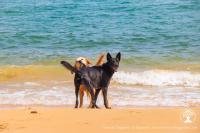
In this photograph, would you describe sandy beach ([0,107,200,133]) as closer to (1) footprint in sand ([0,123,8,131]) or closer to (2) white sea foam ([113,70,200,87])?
(1) footprint in sand ([0,123,8,131])

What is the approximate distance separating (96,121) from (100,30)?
1244 cm

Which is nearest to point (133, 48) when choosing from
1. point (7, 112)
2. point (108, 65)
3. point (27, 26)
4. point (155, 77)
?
point (155, 77)

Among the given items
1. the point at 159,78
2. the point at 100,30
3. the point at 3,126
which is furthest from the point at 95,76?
the point at 100,30

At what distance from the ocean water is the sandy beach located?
2.86 meters

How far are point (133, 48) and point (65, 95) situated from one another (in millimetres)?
5882

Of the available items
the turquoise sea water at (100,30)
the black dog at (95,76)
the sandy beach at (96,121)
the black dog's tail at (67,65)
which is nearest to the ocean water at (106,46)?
the turquoise sea water at (100,30)

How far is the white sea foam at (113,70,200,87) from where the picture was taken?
42.6 ft

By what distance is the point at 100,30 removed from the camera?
64.8ft

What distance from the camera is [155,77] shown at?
13.4 m

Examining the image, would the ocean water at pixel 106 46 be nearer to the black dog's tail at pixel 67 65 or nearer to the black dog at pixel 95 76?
the black dog at pixel 95 76

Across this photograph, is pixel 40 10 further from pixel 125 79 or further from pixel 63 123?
pixel 63 123

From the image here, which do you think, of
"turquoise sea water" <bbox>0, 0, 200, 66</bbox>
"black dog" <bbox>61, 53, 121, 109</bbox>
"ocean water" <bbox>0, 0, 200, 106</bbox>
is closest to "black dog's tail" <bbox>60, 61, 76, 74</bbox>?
"black dog" <bbox>61, 53, 121, 109</bbox>

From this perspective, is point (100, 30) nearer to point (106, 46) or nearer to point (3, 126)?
point (106, 46)

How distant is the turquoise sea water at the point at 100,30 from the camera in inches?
642
